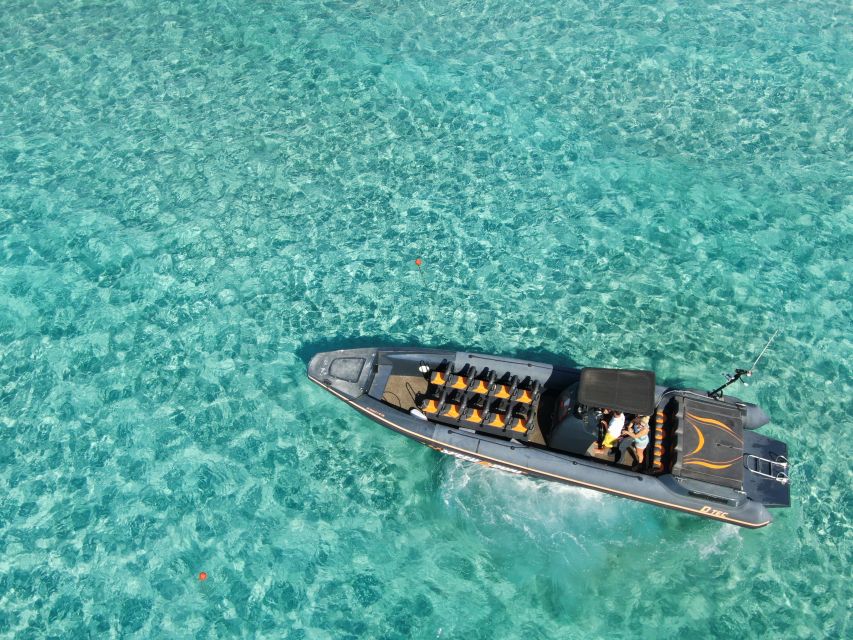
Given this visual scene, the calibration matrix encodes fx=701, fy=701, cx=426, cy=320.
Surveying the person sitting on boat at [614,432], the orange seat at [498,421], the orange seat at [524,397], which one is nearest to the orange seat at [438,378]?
the orange seat at [498,421]

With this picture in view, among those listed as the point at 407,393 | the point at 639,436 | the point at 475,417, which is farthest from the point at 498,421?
the point at 639,436

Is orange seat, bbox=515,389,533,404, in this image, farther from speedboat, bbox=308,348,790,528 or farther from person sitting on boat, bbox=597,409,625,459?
person sitting on boat, bbox=597,409,625,459

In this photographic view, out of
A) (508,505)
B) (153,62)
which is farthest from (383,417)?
(153,62)

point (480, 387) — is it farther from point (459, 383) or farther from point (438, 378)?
point (438, 378)

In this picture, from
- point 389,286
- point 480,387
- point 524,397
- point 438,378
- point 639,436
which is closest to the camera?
point 639,436

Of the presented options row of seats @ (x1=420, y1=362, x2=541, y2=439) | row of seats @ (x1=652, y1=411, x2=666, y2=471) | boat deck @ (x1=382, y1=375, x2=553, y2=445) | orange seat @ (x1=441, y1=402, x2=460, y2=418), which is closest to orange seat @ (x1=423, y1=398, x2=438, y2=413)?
row of seats @ (x1=420, y1=362, x2=541, y2=439)

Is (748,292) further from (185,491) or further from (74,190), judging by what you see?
(74,190)

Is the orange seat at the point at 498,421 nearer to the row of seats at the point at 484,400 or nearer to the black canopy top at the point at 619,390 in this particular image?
the row of seats at the point at 484,400
